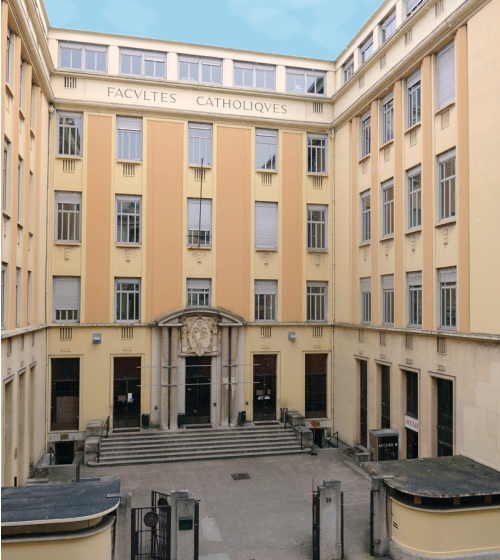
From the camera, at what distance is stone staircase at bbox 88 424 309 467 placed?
71.9 ft

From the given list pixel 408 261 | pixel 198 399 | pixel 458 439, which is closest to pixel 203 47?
pixel 408 261

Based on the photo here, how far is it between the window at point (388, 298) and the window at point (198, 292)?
836 centimetres

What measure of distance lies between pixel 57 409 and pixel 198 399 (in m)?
6.33

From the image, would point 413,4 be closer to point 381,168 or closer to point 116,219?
point 381,168

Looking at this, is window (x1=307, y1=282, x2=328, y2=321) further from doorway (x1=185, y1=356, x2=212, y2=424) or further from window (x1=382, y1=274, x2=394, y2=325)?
doorway (x1=185, y1=356, x2=212, y2=424)

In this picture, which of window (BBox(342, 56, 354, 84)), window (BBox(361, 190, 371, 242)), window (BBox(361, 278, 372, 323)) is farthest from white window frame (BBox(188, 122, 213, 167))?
window (BBox(361, 278, 372, 323))

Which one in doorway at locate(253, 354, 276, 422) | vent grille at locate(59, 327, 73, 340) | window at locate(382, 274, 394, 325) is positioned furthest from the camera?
doorway at locate(253, 354, 276, 422)

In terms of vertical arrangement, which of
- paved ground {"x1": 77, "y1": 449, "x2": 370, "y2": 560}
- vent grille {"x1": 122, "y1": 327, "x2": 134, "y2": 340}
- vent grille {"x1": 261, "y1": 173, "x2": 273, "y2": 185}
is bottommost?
paved ground {"x1": 77, "y1": 449, "x2": 370, "y2": 560}

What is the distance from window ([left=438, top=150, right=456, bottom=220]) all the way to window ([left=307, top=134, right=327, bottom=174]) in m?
9.12

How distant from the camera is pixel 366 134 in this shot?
23.8 m

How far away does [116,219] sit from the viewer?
2456cm

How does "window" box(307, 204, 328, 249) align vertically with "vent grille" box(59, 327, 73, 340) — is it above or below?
above

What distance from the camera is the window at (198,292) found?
83.1 ft

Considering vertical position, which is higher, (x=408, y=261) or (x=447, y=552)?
(x=408, y=261)
